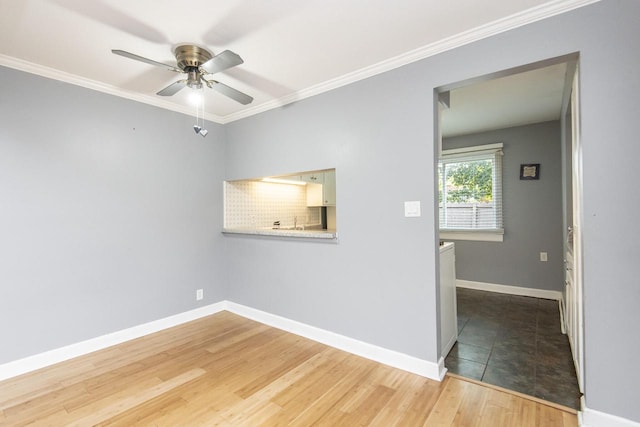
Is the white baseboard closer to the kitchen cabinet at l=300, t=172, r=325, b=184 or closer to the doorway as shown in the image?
the doorway

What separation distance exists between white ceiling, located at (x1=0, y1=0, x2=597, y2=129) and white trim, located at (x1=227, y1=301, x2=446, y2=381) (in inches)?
91.7

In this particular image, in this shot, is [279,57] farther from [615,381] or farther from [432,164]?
[615,381]

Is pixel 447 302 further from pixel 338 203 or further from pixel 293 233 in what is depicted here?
pixel 293 233

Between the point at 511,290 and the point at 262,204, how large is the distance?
3.88m

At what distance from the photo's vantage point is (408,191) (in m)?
2.35

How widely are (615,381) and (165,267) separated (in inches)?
146

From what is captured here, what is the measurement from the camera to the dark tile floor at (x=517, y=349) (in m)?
2.15

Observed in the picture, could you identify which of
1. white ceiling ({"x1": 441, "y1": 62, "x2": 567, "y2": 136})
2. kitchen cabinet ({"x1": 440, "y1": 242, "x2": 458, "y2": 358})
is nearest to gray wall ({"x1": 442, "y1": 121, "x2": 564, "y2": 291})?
white ceiling ({"x1": 441, "y1": 62, "x2": 567, "y2": 136})

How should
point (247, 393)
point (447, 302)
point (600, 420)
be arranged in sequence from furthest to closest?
point (447, 302), point (247, 393), point (600, 420)

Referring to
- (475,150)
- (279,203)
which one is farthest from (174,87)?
(475,150)

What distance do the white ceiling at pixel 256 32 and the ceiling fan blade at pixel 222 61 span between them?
0.24m

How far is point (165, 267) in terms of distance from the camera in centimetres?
329

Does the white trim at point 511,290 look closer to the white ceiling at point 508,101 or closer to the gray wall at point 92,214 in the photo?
the white ceiling at point 508,101

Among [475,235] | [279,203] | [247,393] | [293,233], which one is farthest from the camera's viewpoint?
[475,235]
